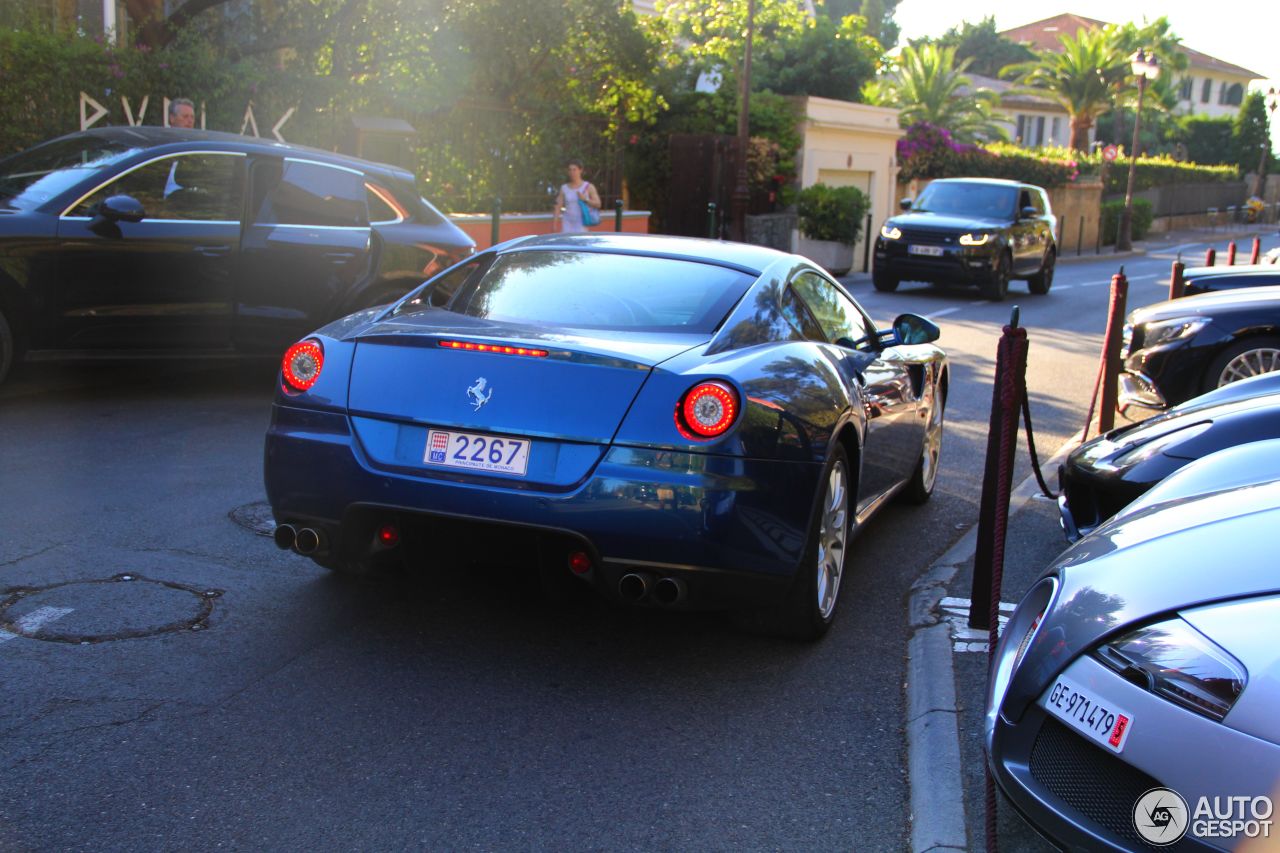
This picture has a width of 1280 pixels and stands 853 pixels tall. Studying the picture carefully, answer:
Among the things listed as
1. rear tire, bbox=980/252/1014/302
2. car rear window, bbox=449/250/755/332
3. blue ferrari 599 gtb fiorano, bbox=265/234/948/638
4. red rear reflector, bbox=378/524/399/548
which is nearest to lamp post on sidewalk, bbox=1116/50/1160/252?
rear tire, bbox=980/252/1014/302

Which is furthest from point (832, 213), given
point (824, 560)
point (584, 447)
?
point (584, 447)

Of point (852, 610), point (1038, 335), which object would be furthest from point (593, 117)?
point (852, 610)

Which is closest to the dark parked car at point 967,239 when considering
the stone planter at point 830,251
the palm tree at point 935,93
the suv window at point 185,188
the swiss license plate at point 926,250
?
the swiss license plate at point 926,250

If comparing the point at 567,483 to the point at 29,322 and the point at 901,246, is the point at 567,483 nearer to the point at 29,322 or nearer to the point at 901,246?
the point at 29,322

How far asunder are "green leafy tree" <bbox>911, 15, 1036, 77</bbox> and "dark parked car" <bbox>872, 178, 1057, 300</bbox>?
6452 cm

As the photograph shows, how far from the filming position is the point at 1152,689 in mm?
2734

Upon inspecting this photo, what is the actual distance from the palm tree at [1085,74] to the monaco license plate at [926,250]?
118 feet

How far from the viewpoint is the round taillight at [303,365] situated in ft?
14.9

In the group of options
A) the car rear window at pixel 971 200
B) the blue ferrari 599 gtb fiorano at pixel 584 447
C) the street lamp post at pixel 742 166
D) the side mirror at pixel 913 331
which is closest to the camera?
the blue ferrari 599 gtb fiorano at pixel 584 447

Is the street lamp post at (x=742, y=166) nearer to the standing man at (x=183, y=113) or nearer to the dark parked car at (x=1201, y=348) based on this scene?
the standing man at (x=183, y=113)

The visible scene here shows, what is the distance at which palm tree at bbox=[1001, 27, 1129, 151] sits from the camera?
52000mm

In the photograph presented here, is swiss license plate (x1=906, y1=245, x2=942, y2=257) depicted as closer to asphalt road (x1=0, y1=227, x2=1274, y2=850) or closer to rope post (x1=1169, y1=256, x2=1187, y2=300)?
rope post (x1=1169, y1=256, x2=1187, y2=300)

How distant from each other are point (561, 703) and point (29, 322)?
5.23 meters

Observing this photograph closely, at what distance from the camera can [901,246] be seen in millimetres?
20266
